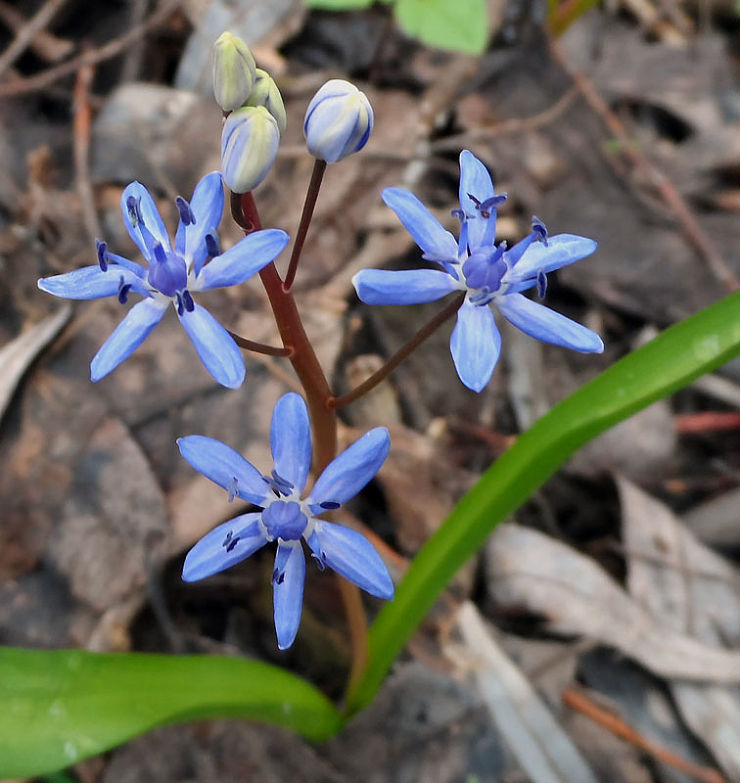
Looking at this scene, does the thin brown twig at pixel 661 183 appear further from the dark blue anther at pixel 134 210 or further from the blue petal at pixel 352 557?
the dark blue anther at pixel 134 210


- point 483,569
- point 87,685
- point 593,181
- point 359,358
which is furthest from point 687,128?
point 87,685

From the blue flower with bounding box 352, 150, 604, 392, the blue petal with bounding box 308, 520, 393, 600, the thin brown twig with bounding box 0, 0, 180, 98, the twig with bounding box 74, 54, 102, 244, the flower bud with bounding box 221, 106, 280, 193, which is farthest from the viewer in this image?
the thin brown twig with bounding box 0, 0, 180, 98

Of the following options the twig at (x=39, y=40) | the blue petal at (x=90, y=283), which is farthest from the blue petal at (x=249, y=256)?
the twig at (x=39, y=40)

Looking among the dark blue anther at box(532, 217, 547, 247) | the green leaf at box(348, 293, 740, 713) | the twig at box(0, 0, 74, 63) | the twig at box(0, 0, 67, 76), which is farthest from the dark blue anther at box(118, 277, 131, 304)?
the twig at box(0, 0, 74, 63)

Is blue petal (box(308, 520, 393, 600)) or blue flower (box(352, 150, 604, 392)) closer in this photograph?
blue flower (box(352, 150, 604, 392))

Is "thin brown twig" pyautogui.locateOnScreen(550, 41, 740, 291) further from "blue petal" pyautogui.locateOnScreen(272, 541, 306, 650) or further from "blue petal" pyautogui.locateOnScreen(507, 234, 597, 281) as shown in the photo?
"blue petal" pyautogui.locateOnScreen(272, 541, 306, 650)

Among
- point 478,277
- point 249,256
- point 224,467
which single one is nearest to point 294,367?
point 224,467
